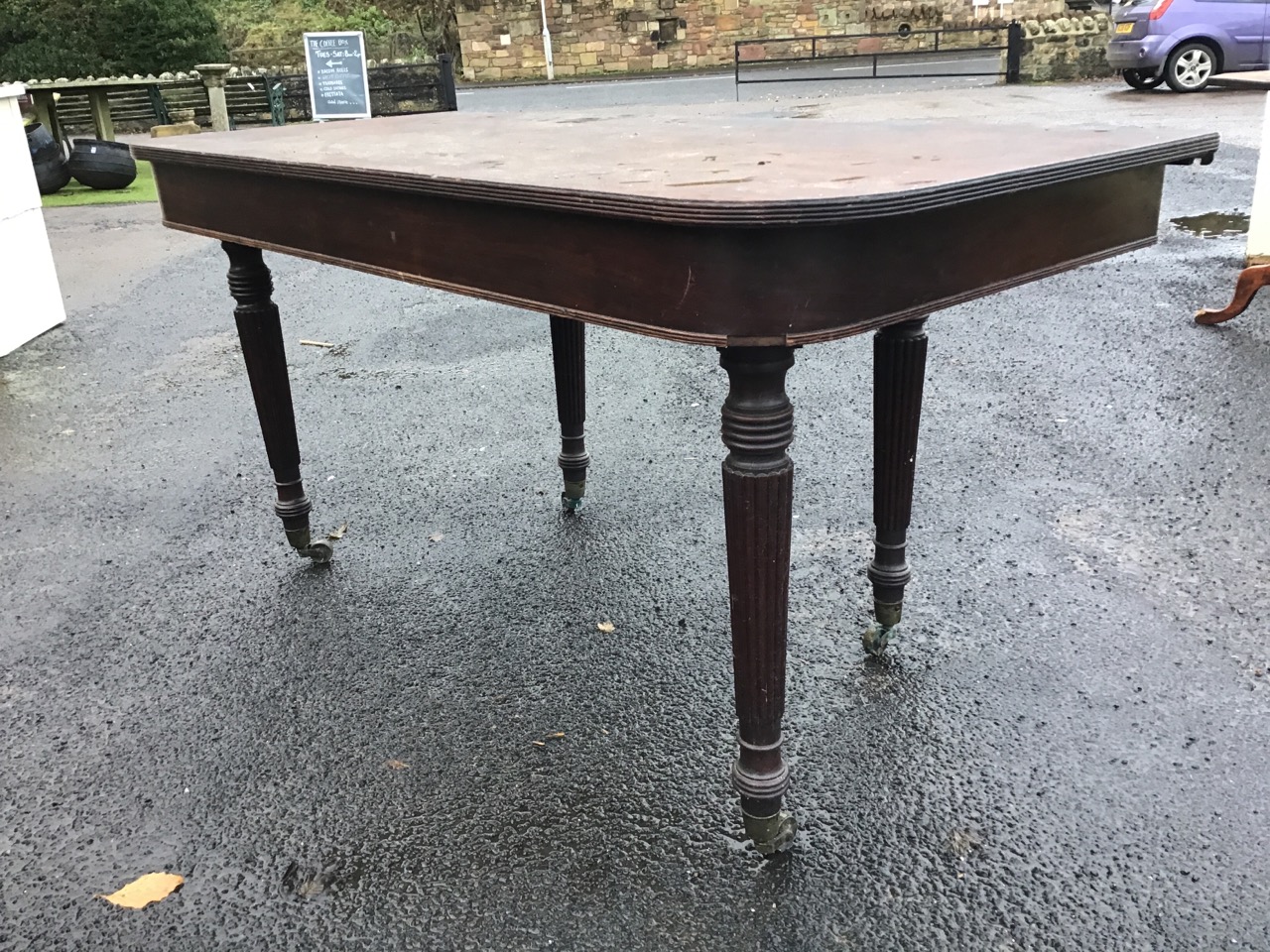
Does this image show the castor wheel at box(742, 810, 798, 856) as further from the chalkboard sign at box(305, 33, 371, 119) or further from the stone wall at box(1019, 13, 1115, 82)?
the stone wall at box(1019, 13, 1115, 82)

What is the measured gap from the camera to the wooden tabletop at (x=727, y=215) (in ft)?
4.17

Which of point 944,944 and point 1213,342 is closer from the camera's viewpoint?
point 944,944

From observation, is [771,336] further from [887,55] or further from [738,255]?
[887,55]

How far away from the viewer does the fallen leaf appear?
5.58ft

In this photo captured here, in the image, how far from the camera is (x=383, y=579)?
276cm

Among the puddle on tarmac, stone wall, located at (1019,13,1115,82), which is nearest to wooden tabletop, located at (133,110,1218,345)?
the puddle on tarmac

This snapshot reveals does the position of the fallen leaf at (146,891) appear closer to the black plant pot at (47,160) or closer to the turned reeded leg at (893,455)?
the turned reeded leg at (893,455)

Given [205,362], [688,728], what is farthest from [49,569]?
[205,362]

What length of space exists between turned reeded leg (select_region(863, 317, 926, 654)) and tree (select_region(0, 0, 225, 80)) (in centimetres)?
2193

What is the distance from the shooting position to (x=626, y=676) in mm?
2285

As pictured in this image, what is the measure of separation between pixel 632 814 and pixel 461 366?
10.0ft

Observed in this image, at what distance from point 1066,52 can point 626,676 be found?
1573 cm

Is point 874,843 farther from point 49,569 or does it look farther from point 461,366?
point 461,366

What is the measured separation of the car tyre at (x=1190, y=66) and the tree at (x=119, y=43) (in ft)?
56.2
